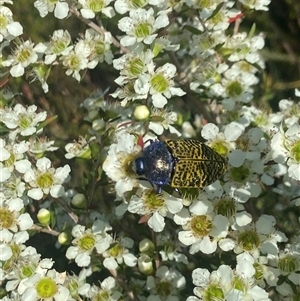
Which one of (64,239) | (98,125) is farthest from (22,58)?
(64,239)

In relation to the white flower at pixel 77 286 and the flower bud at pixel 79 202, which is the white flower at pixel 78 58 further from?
the white flower at pixel 77 286

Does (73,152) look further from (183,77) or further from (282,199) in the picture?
(282,199)

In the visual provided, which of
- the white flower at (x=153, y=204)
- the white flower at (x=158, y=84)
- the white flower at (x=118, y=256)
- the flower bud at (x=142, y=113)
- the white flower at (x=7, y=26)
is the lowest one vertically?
the white flower at (x=118, y=256)

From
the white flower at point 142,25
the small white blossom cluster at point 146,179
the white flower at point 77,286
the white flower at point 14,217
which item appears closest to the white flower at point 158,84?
the small white blossom cluster at point 146,179

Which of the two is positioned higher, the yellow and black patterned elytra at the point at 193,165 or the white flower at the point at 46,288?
the yellow and black patterned elytra at the point at 193,165

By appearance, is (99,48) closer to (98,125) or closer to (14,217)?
(98,125)

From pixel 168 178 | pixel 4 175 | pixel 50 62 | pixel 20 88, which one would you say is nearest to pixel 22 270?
pixel 4 175

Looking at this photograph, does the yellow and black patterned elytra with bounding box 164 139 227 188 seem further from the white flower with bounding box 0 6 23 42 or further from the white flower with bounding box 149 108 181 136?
the white flower with bounding box 0 6 23 42
